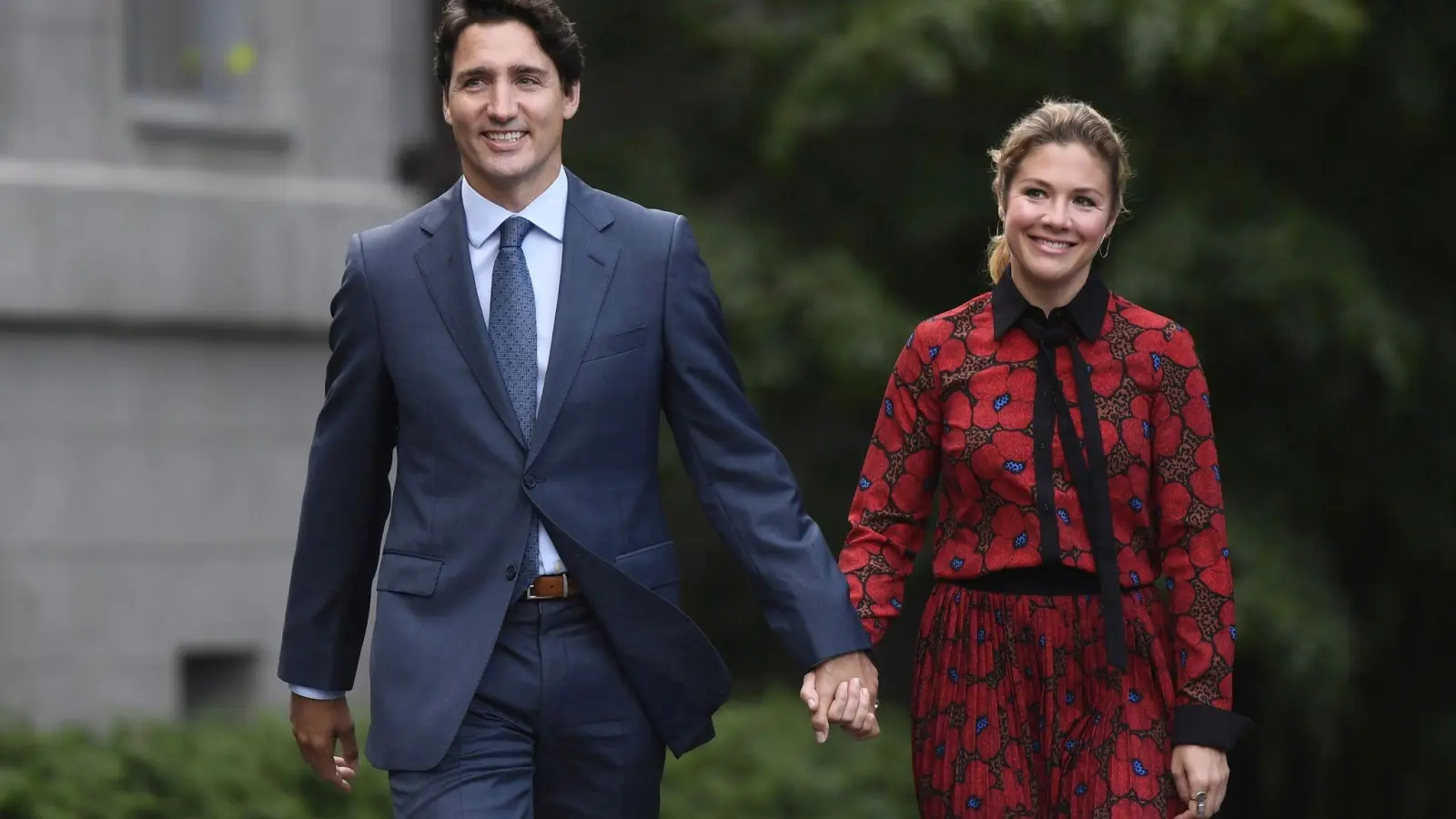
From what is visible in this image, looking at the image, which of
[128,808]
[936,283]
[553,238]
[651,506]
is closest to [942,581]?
[651,506]

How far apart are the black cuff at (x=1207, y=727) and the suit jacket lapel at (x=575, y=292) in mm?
1326

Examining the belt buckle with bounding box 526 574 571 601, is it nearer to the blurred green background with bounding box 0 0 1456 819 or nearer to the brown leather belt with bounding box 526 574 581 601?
the brown leather belt with bounding box 526 574 581 601

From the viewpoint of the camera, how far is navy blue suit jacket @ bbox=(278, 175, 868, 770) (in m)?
4.51

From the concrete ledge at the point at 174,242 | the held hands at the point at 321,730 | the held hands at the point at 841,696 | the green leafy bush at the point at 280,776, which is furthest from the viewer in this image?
the concrete ledge at the point at 174,242

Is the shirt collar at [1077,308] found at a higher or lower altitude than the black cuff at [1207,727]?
higher

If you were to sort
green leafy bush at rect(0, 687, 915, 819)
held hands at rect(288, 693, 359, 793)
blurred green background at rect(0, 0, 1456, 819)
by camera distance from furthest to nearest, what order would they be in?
blurred green background at rect(0, 0, 1456, 819), green leafy bush at rect(0, 687, 915, 819), held hands at rect(288, 693, 359, 793)

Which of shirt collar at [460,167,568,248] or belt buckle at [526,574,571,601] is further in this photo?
shirt collar at [460,167,568,248]

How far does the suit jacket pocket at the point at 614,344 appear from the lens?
4570mm

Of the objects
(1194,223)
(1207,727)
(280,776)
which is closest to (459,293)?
(1207,727)

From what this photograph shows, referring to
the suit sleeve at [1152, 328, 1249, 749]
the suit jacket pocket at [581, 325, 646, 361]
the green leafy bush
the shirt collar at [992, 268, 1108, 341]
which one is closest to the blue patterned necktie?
the suit jacket pocket at [581, 325, 646, 361]

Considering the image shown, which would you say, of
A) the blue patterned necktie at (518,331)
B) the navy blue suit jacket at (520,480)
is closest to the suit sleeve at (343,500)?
the navy blue suit jacket at (520,480)

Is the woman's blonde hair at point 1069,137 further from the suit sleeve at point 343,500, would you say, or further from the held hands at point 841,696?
the suit sleeve at point 343,500

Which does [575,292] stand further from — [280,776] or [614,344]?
[280,776]

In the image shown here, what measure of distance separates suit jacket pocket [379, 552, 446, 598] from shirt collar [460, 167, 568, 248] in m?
0.62
